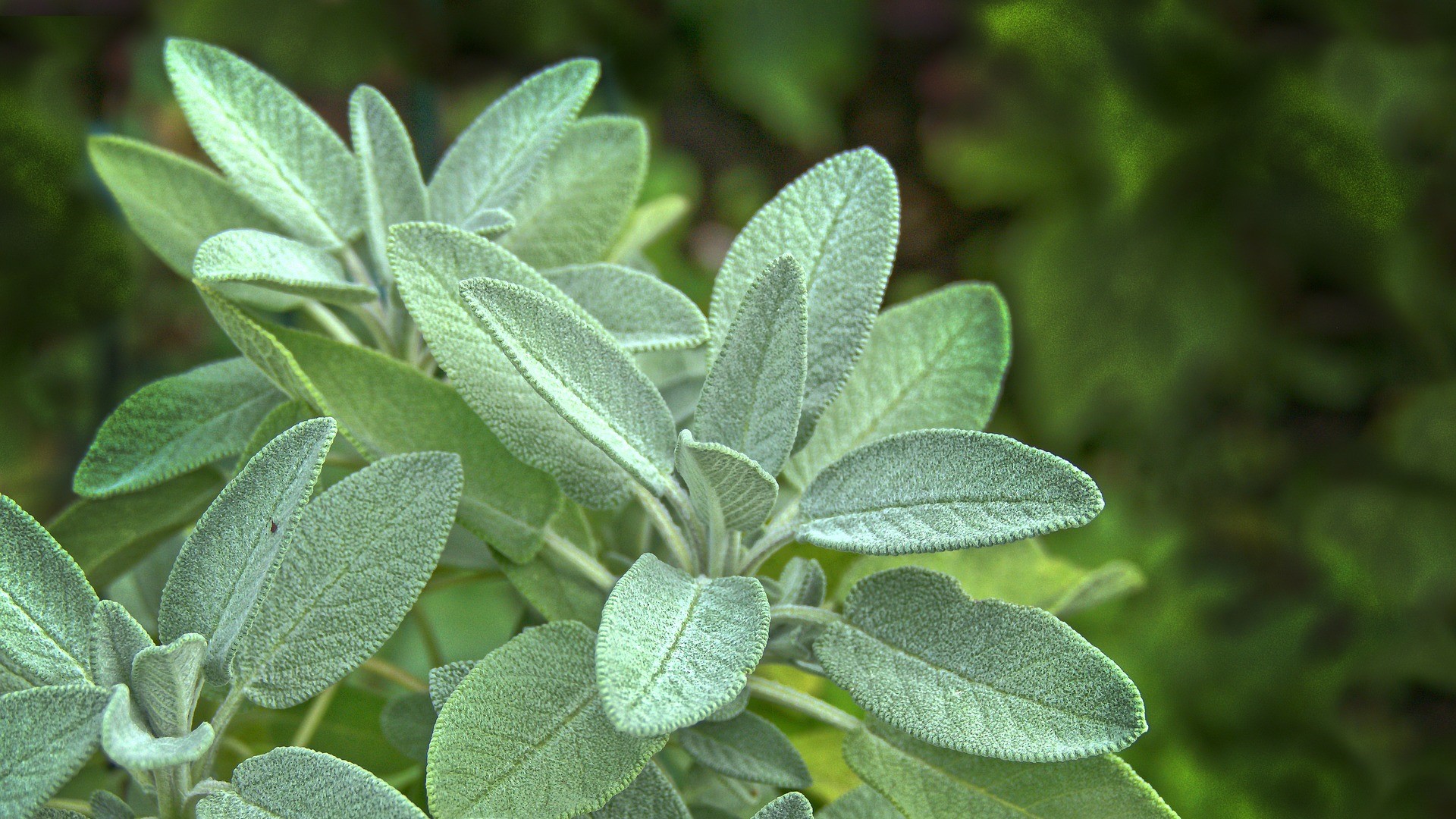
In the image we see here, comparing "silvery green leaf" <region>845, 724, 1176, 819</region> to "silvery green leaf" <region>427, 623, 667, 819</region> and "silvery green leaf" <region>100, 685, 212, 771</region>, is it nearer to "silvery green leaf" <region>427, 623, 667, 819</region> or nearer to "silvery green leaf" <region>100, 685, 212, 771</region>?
"silvery green leaf" <region>427, 623, 667, 819</region>

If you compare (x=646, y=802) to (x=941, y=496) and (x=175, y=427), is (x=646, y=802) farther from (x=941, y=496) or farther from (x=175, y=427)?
(x=175, y=427)

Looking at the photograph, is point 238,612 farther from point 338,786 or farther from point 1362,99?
point 1362,99

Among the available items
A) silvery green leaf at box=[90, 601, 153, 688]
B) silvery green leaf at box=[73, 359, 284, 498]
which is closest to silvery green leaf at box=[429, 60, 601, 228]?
silvery green leaf at box=[73, 359, 284, 498]

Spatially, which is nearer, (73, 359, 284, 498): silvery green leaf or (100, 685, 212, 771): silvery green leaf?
(100, 685, 212, 771): silvery green leaf

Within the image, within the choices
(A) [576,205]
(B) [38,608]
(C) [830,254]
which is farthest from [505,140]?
(B) [38,608]

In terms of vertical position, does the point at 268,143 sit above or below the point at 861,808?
above

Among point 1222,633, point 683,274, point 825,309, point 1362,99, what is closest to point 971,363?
point 825,309
